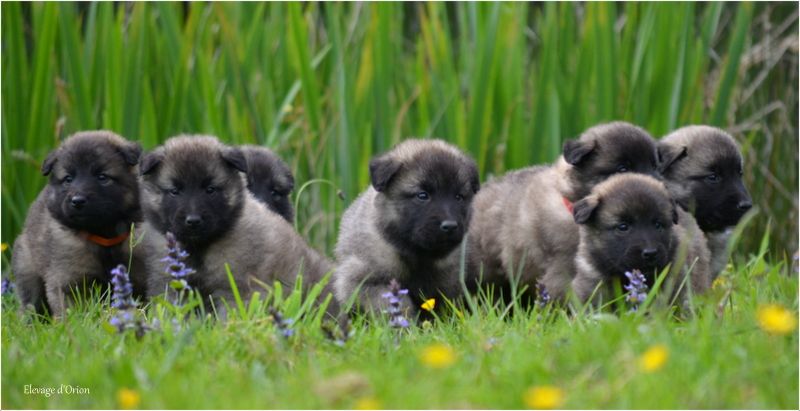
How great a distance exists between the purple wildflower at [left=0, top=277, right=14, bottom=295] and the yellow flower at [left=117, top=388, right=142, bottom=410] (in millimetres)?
3216

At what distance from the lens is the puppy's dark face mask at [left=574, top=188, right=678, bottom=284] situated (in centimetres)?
518

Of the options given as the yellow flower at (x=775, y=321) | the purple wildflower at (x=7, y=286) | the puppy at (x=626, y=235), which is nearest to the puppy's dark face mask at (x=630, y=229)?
the puppy at (x=626, y=235)

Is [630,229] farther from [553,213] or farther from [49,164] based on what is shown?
[49,164]

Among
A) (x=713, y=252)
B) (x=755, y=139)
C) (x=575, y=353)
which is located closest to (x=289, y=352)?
(x=575, y=353)

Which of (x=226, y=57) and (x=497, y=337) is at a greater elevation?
(x=226, y=57)

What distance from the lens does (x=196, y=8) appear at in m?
7.45

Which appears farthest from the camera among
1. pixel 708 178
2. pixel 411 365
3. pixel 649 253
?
pixel 708 178

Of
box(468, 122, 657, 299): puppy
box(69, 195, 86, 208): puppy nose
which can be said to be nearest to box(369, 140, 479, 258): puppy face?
box(468, 122, 657, 299): puppy

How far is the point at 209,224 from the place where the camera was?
5.42 m

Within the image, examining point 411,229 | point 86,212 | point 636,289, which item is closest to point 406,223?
point 411,229

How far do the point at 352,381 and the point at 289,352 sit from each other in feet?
2.28

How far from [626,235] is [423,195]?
963 mm

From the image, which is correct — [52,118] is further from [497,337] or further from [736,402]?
[736,402]

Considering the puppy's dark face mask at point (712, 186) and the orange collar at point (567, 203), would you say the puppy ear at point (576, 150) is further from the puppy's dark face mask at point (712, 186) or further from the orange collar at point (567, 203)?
the puppy's dark face mask at point (712, 186)
